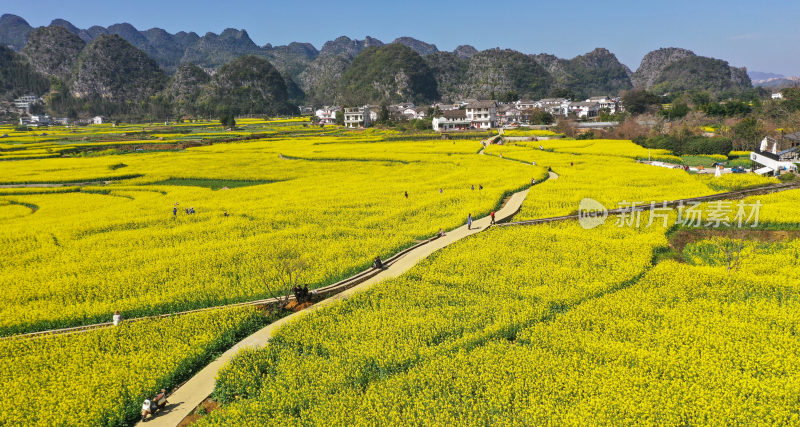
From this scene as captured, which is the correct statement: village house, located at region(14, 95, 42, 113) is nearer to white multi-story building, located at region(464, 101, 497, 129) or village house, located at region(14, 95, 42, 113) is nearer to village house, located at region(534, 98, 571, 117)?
white multi-story building, located at region(464, 101, 497, 129)

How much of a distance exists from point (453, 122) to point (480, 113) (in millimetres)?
7713

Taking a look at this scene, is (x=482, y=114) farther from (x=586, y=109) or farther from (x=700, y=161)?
(x=700, y=161)

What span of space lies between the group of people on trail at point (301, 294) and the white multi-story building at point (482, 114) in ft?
332

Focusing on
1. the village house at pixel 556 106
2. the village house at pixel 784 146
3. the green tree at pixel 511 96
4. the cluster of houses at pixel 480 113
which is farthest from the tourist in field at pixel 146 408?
the green tree at pixel 511 96

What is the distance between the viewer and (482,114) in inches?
4444

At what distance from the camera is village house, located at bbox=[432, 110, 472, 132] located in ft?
Result: 366

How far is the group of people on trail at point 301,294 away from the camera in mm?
18281

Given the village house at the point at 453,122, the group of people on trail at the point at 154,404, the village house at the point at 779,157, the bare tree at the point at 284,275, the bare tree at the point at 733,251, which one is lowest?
the group of people on trail at the point at 154,404

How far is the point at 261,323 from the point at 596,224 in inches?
872

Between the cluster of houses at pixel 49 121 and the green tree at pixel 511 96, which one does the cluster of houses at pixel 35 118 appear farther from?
the green tree at pixel 511 96

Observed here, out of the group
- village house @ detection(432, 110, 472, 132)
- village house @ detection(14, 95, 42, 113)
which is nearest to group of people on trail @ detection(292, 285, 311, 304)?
village house @ detection(432, 110, 472, 132)

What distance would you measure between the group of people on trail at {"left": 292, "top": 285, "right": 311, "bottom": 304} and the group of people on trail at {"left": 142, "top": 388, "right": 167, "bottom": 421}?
651cm

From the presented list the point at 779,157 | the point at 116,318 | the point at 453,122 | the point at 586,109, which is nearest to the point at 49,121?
the point at 453,122

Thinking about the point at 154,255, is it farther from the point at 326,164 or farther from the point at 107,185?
the point at 326,164
